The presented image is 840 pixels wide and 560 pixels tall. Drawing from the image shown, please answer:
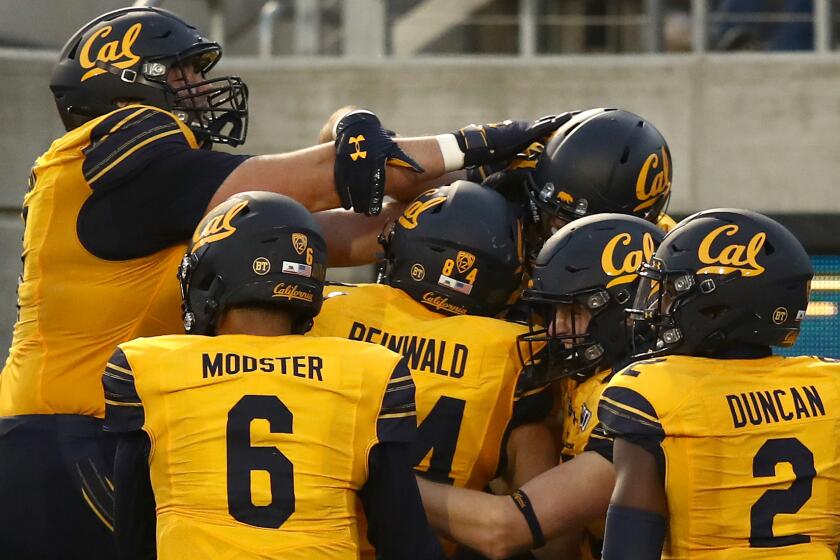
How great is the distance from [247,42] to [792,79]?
3.57m

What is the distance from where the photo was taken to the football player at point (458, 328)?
12.9ft

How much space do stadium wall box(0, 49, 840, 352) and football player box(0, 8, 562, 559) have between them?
3.85 metres

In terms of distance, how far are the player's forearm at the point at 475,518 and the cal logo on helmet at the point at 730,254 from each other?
82 cm

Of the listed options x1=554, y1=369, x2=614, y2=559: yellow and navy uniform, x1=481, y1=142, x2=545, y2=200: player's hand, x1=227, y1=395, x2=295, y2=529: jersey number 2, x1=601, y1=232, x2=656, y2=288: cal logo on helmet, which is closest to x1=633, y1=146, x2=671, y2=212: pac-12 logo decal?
x1=481, y1=142, x2=545, y2=200: player's hand

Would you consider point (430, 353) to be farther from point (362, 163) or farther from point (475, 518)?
point (362, 163)

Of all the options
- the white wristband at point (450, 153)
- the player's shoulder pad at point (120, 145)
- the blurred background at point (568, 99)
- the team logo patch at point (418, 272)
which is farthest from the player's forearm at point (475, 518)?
the blurred background at point (568, 99)

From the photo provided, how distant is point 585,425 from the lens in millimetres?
3891

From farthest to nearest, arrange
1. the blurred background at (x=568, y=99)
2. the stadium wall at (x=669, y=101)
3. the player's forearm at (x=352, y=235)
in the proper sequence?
1. the stadium wall at (x=669, y=101)
2. the blurred background at (x=568, y=99)
3. the player's forearm at (x=352, y=235)

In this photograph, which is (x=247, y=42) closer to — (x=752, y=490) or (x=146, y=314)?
(x=146, y=314)

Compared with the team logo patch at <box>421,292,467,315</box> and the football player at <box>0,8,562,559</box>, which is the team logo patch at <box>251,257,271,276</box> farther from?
the team logo patch at <box>421,292,467,315</box>

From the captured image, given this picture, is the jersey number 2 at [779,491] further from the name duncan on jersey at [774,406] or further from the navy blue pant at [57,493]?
the navy blue pant at [57,493]

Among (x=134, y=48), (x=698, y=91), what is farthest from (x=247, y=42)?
(x=134, y=48)

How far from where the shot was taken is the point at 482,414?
3957 mm

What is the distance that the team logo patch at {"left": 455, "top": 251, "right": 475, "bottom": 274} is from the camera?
416 cm
